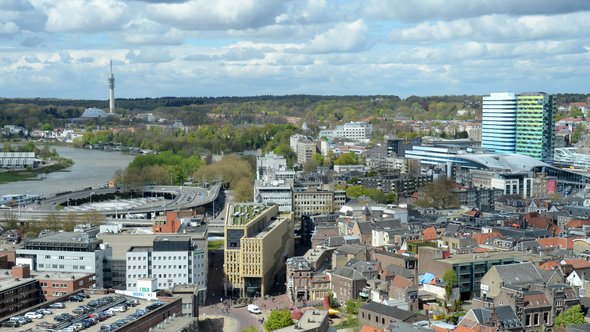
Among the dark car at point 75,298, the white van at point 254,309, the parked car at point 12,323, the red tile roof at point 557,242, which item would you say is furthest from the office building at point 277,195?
the parked car at point 12,323

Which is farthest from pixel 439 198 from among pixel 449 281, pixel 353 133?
pixel 353 133

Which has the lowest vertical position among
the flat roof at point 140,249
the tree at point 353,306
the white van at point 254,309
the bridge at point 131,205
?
the white van at point 254,309

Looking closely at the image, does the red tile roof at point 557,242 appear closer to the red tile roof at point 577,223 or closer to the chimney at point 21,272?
Answer: the red tile roof at point 577,223

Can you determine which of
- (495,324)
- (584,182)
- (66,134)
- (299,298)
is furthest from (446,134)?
(495,324)

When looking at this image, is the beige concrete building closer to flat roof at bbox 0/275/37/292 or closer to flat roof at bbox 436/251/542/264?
flat roof at bbox 436/251/542/264

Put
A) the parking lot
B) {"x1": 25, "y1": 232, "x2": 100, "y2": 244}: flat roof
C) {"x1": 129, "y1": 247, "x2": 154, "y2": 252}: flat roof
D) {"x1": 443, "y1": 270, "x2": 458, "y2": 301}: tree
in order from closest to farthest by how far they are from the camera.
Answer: the parking lot
{"x1": 443, "y1": 270, "x2": 458, "y2": 301}: tree
{"x1": 25, "y1": 232, "x2": 100, "y2": 244}: flat roof
{"x1": 129, "y1": 247, "x2": 154, "y2": 252}: flat roof

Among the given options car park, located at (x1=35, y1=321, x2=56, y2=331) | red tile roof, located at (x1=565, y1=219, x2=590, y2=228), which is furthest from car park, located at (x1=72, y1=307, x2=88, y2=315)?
red tile roof, located at (x1=565, y1=219, x2=590, y2=228)
